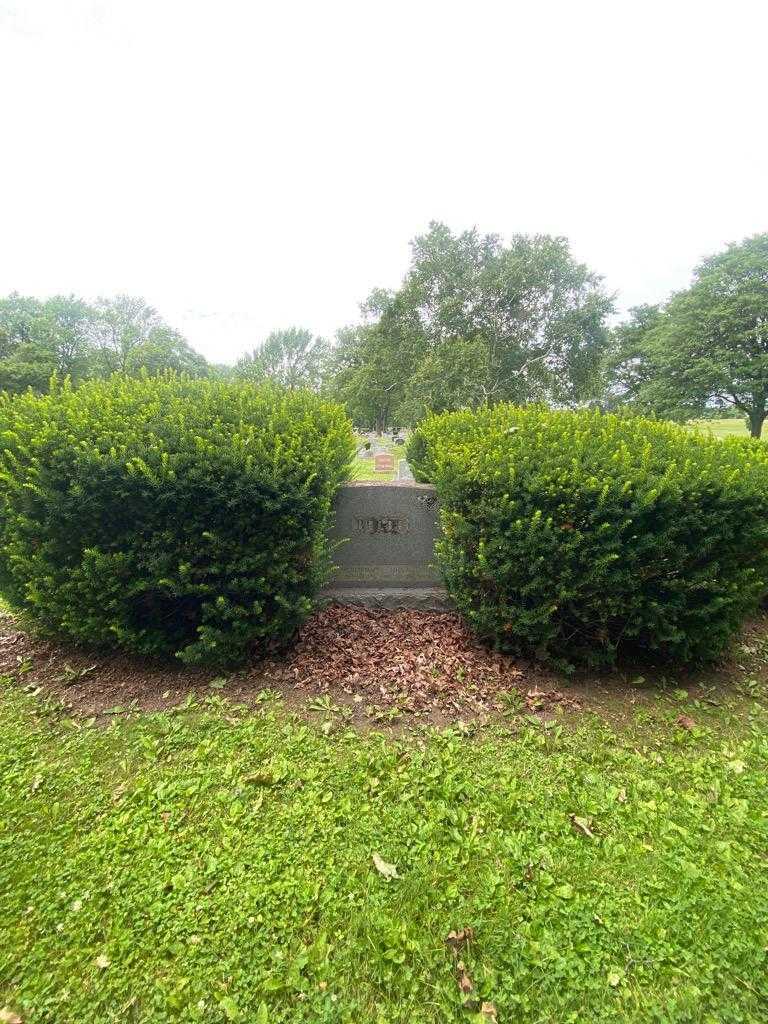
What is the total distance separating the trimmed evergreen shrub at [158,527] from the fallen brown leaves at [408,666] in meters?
0.42

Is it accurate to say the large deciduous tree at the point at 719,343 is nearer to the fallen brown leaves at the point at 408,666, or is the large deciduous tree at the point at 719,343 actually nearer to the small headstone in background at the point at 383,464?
the small headstone in background at the point at 383,464

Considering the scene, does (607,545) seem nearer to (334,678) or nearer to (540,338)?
(334,678)

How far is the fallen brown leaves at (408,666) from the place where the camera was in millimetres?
3262

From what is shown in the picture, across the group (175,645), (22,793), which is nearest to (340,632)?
(175,645)

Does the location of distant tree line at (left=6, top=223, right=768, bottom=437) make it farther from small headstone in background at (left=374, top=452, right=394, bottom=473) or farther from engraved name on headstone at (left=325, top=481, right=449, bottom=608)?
engraved name on headstone at (left=325, top=481, right=449, bottom=608)

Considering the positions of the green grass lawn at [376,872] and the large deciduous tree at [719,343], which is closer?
the green grass lawn at [376,872]

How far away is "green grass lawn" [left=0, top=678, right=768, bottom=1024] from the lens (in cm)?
158

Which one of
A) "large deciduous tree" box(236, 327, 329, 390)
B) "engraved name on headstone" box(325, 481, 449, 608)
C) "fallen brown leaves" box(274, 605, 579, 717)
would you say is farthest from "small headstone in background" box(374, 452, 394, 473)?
"large deciduous tree" box(236, 327, 329, 390)

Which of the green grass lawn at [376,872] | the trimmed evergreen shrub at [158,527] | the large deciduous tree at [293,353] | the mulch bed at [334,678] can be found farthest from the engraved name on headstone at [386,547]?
the large deciduous tree at [293,353]

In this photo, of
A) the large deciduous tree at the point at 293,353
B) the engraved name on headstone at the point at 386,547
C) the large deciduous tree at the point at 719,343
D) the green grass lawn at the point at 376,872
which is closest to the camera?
the green grass lawn at the point at 376,872

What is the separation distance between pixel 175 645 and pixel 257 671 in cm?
67

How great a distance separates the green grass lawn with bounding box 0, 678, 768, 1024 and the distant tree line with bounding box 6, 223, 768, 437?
20.4 m

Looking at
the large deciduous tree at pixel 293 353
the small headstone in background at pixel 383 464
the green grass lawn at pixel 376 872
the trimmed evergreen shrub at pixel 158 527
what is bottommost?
the green grass lawn at pixel 376 872

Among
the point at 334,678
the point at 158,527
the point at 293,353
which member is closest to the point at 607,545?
the point at 334,678
